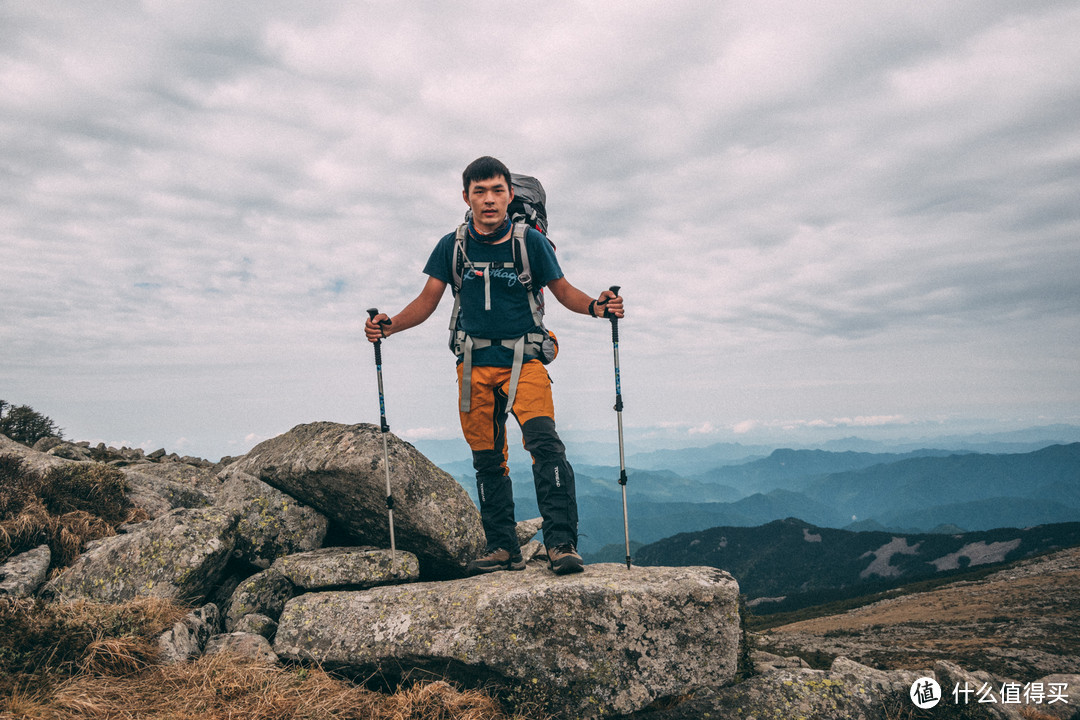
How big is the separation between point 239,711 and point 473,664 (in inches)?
92.6

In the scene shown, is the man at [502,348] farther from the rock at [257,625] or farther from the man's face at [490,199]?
the rock at [257,625]

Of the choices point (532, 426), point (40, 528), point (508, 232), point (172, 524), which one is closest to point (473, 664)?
point (532, 426)

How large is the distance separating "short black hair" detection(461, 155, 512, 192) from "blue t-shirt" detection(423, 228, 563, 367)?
2.84ft

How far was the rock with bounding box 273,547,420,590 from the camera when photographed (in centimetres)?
763

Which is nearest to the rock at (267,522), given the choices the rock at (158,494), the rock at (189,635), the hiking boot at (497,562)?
the rock at (189,635)

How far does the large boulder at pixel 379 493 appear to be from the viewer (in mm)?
8297

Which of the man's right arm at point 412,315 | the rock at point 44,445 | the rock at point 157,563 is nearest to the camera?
the rock at point 157,563

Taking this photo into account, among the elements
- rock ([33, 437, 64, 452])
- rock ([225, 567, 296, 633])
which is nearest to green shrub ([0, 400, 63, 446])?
rock ([33, 437, 64, 452])

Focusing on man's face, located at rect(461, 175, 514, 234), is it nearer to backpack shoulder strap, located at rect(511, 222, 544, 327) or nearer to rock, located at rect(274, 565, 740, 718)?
backpack shoulder strap, located at rect(511, 222, 544, 327)

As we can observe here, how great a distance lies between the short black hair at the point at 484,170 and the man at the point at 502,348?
0.5 inches

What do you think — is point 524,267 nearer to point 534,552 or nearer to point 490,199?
point 490,199

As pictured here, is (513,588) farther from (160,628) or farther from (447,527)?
(160,628)

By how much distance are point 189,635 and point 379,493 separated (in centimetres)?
282

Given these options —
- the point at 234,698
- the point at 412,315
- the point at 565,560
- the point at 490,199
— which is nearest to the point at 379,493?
the point at 412,315
